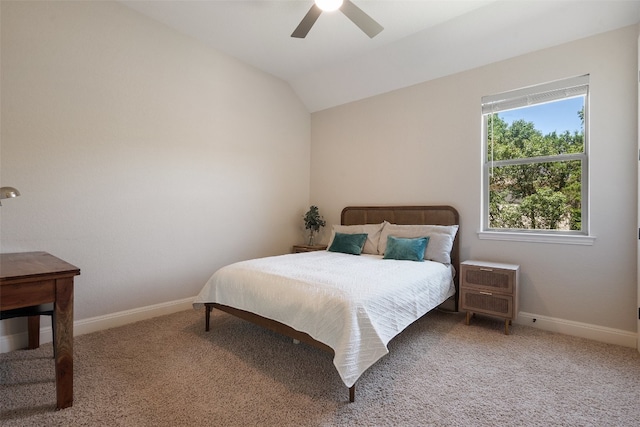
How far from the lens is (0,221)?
230cm

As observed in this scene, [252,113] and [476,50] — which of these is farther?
[252,113]

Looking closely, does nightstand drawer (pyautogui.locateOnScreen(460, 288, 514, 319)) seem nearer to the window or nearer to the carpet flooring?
the carpet flooring

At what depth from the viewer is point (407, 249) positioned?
10.4 ft

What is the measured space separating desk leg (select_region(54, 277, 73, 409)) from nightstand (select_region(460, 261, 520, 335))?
3.11 m

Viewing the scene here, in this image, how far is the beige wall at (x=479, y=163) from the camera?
256 centimetres

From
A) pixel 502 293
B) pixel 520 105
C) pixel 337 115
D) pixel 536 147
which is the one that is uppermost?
pixel 337 115

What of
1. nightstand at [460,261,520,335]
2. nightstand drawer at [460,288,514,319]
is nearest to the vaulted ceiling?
nightstand at [460,261,520,335]

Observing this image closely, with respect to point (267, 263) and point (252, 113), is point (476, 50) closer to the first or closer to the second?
point (252, 113)

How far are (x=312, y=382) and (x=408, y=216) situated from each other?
7.86ft

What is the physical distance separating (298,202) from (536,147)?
10.1ft

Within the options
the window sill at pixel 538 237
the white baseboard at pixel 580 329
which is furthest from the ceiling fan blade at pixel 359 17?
the white baseboard at pixel 580 329

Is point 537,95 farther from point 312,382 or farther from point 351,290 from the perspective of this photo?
point 312,382

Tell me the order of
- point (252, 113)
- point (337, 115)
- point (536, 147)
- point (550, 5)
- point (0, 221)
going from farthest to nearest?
point (337, 115)
point (252, 113)
point (536, 147)
point (550, 5)
point (0, 221)

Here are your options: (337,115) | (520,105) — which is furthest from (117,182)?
(520,105)
